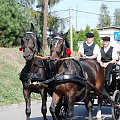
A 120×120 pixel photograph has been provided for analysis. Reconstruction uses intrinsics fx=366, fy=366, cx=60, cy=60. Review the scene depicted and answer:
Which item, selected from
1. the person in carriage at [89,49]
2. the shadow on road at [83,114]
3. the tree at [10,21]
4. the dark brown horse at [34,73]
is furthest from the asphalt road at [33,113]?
the tree at [10,21]

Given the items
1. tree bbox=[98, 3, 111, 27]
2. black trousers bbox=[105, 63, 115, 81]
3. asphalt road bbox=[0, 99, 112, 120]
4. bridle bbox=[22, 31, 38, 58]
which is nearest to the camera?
bridle bbox=[22, 31, 38, 58]

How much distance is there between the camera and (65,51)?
843cm

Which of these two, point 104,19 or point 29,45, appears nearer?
point 29,45

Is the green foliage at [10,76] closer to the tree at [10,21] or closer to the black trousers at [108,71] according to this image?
the tree at [10,21]

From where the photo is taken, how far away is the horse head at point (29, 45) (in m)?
8.40

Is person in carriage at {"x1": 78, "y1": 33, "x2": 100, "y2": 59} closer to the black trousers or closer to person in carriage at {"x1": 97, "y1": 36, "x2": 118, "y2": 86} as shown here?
person in carriage at {"x1": 97, "y1": 36, "x2": 118, "y2": 86}

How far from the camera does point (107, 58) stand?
397 inches

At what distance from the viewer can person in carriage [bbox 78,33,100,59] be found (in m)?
10.1

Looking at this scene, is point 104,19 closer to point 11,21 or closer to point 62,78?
point 11,21

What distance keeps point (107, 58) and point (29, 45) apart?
256cm

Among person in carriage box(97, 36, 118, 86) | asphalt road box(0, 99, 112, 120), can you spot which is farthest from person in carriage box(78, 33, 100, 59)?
asphalt road box(0, 99, 112, 120)

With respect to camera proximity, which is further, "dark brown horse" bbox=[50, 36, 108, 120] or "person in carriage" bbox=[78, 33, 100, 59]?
"person in carriage" bbox=[78, 33, 100, 59]

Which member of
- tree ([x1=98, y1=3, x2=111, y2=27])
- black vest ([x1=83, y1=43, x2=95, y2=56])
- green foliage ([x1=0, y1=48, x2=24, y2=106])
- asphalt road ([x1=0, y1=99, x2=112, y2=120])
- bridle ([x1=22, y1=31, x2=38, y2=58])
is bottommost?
asphalt road ([x1=0, y1=99, x2=112, y2=120])

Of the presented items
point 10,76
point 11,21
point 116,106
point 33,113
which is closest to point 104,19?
point 11,21
